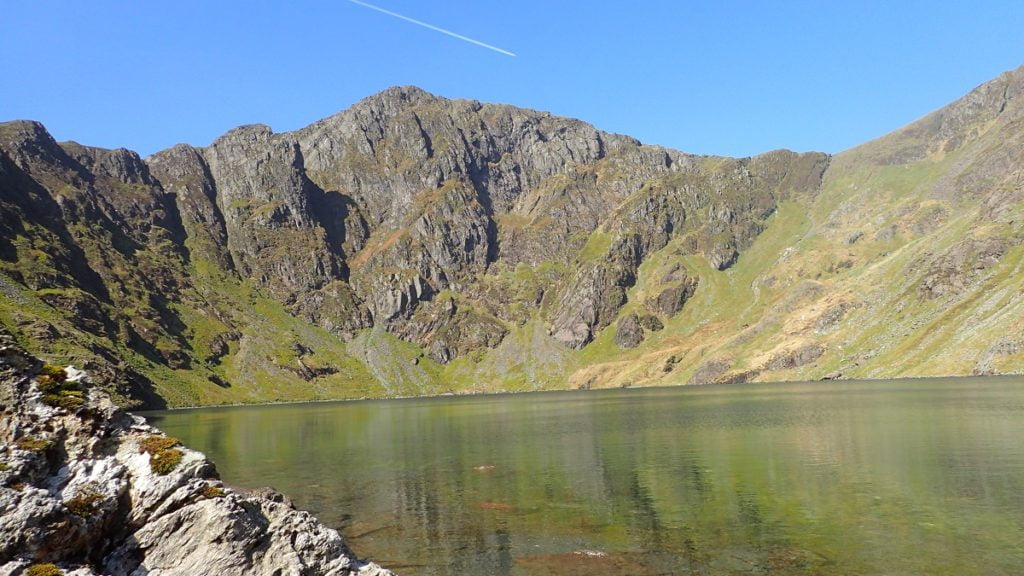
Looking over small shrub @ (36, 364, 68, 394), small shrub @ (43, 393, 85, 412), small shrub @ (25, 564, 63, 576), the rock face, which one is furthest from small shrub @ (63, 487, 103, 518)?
small shrub @ (36, 364, 68, 394)

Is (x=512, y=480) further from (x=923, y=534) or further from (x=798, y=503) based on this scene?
(x=923, y=534)

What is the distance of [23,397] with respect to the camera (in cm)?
2495

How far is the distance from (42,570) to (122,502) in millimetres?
5623

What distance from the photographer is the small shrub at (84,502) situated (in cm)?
2209

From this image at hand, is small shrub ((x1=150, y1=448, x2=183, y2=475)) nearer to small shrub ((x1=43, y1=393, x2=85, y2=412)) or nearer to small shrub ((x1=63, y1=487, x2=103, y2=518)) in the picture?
small shrub ((x1=63, y1=487, x2=103, y2=518))

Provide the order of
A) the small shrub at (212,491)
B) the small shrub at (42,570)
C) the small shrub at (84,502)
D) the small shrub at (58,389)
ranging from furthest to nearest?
1. the small shrub at (58,389)
2. the small shrub at (212,491)
3. the small shrub at (84,502)
4. the small shrub at (42,570)

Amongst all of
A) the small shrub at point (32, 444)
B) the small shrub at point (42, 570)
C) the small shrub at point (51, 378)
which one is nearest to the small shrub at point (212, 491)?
the small shrub at point (32, 444)

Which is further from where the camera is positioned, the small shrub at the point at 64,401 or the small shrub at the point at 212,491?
the small shrub at the point at 64,401

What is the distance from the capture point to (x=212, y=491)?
82.2 ft

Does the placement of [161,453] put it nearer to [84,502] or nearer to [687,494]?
[84,502]

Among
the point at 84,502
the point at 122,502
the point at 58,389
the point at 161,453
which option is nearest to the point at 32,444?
the point at 84,502

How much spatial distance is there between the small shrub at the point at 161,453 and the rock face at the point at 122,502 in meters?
0.04

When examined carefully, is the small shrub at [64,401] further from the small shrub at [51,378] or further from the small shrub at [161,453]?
the small shrub at [161,453]

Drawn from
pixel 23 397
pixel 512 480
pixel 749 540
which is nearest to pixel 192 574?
pixel 23 397
